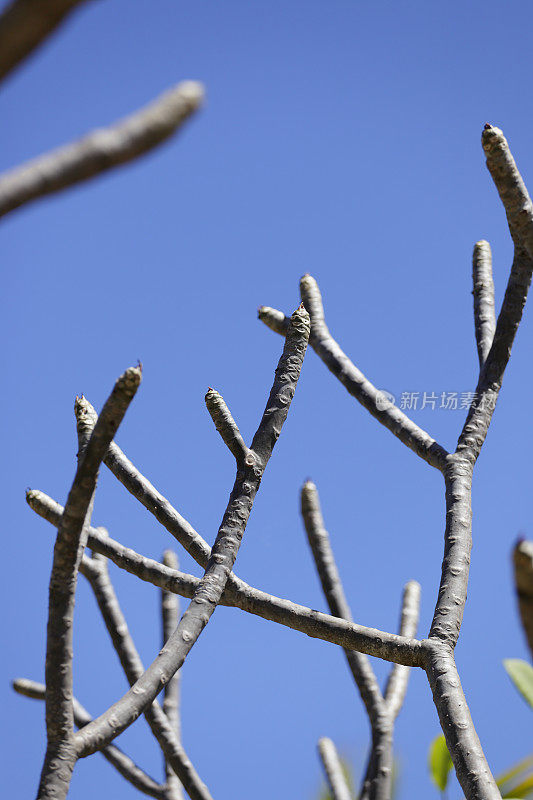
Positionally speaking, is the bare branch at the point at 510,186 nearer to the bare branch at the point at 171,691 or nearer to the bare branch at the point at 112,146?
the bare branch at the point at 112,146

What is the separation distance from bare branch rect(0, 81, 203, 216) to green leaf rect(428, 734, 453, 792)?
7.99 feet

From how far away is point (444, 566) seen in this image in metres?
1.63

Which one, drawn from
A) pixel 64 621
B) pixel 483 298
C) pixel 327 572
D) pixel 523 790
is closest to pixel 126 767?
pixel 327 572

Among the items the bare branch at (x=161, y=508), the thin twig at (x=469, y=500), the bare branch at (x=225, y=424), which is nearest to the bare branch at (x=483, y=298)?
the thin twig at (x=469, y=500)

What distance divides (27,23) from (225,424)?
1114 millimetres

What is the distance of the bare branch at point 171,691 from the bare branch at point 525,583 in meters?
2.22

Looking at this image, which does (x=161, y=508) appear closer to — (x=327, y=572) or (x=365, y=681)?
(x=327, y=572)

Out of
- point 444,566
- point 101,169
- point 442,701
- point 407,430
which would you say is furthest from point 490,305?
point 101,169

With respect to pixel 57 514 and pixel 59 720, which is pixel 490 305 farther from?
pixel 59 720

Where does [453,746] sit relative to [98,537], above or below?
below

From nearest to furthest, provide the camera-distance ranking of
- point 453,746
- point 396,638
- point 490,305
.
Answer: point 453,746, point 396,638, point 490,305

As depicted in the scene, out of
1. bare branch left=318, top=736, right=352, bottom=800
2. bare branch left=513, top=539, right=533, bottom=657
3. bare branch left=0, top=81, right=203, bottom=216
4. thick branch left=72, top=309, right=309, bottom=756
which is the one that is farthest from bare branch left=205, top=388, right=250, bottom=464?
bare branch left=318, top=736, right=352, bottom=800

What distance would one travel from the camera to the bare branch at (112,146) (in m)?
0.49

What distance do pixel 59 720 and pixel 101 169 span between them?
0.79 m
